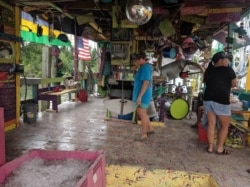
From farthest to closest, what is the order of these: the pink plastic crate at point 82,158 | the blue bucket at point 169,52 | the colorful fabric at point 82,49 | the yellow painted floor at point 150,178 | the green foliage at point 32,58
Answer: the green foliage at point 32,58, the colorful fabric at point 82,49, the blue bucket at point 169,52, the yellow painted floor at point 150,178, the pink plastic crate at point 82,158

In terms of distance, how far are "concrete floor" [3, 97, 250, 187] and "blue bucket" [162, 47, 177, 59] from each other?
1842 millimetres

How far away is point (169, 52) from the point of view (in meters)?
6.61

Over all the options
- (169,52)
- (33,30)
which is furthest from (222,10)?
(33,30)

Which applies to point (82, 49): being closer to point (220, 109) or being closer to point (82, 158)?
point (220, 109)

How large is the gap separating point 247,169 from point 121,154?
62.7 inches

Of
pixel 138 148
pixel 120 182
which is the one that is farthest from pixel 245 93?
pixel 120 182

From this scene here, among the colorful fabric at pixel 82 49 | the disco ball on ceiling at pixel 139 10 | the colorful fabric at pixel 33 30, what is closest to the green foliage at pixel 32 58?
the colorful fabric at pixel 82 49

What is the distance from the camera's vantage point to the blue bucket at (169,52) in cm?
646

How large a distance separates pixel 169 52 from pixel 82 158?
4992 millimetres

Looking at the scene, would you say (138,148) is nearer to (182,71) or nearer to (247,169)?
(247,169)

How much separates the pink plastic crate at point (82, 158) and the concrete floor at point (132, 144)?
3.21 ft

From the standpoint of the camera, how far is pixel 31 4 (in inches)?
162

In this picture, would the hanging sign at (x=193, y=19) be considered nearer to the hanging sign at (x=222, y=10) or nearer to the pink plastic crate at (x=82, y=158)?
the hanging sign at (x=222, y=10)

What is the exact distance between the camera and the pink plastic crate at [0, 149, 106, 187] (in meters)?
1.67
